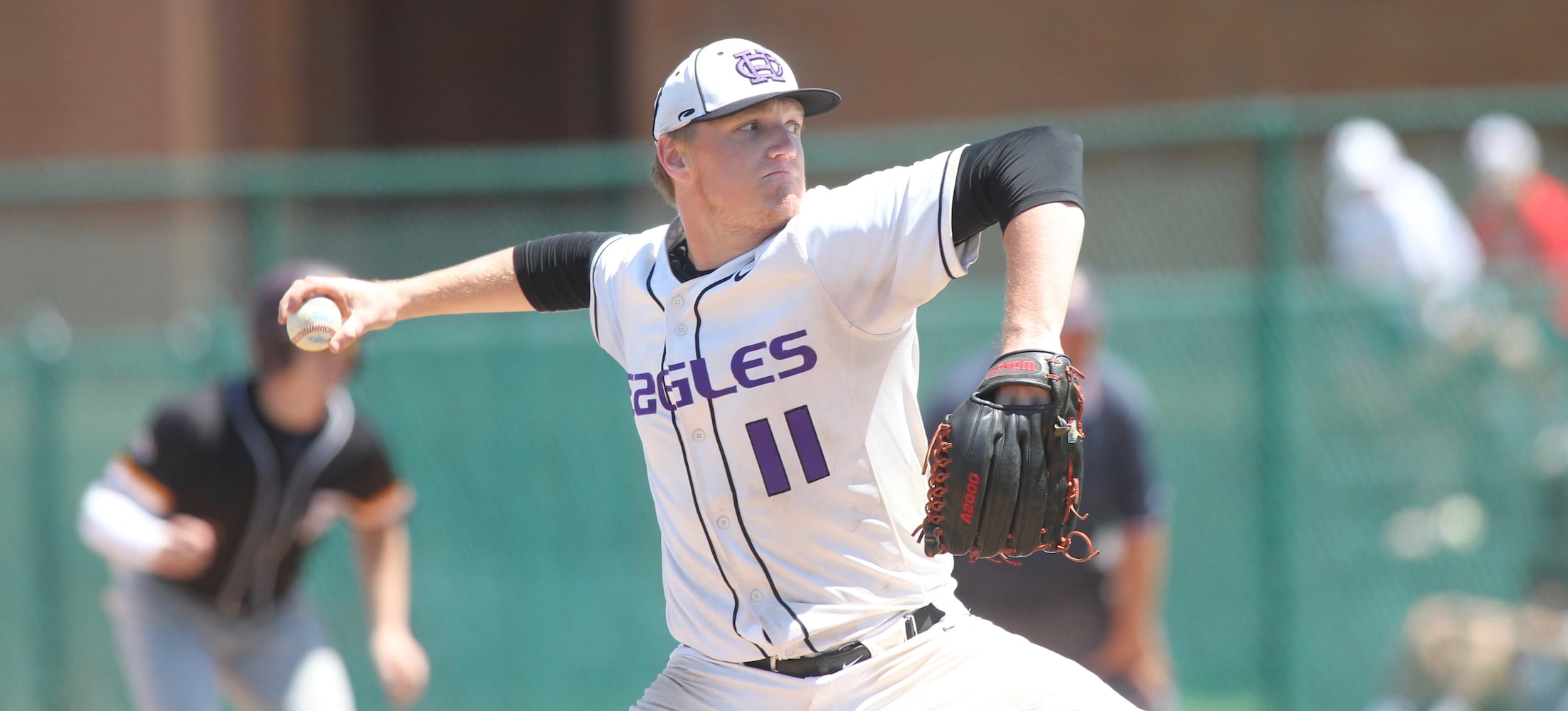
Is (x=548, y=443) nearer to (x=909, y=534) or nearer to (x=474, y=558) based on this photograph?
(x=474, y=558)

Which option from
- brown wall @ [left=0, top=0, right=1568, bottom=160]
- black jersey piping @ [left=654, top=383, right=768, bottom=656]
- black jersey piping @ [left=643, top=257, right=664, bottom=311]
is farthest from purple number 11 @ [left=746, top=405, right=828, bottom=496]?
brown wall @ [left=0, top=0, right=1568, bottom=160]

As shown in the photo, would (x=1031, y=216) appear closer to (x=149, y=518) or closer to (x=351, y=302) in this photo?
(x=351, y=302)

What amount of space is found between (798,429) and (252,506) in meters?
2.53

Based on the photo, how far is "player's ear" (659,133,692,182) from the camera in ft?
10.8

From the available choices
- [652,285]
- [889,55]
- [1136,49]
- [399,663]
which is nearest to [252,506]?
[399,663]

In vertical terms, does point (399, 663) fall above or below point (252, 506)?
below

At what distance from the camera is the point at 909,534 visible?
322 centimetres

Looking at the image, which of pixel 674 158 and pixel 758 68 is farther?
pixel 674 158

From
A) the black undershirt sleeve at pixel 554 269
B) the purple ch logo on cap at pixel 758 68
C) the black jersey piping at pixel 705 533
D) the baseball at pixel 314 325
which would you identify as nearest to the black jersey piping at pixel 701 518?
the black jersey piping at pixel 705 533

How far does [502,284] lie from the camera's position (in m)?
3.58

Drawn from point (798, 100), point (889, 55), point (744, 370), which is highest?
point (889, 55)

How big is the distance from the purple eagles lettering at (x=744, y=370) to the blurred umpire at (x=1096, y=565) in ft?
7.68

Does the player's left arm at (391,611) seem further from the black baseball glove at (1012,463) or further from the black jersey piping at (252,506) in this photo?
the black baseball glove at (1012,463)

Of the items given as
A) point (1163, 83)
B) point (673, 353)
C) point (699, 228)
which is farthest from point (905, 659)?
point (1163, 83)
